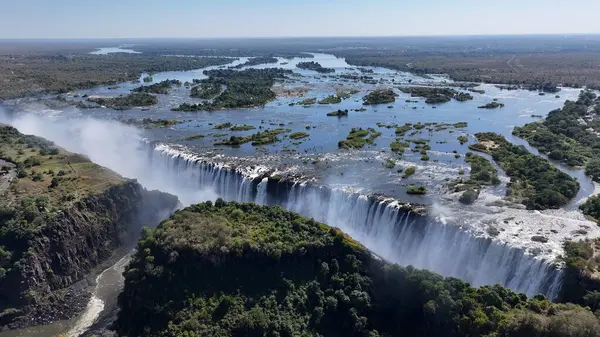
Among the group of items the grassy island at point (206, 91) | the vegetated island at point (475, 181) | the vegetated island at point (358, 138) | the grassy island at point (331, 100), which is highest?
the grassy island at point (206, 91)

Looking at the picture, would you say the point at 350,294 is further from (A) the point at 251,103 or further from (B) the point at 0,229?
(A) the point at 251,103

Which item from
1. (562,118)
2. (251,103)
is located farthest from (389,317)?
(251,103)

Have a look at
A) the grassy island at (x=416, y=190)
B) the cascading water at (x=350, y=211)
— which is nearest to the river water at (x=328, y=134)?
the grassy island at (x=416, y=190)

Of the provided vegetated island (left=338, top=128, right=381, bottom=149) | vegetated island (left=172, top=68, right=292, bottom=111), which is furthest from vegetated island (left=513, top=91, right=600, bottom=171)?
vegetated island (left=172, top=68, right=292, bottom=111)

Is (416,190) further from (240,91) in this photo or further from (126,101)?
(126,101)

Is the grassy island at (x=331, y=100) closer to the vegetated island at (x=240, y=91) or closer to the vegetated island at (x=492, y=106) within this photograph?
the vegetated island at (x=240, y=91)

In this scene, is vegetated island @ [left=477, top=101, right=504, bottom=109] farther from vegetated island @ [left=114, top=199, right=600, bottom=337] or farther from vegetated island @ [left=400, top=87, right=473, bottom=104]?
vegetated island @ [left=114, top=199, right=600, bottom=337]

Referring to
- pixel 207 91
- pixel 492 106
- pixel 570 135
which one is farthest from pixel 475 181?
pixel 207 91

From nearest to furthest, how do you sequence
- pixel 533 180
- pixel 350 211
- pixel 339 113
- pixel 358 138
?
pixel 350 211, pixel 533 180, pixel 358 138, pixel 339 113
